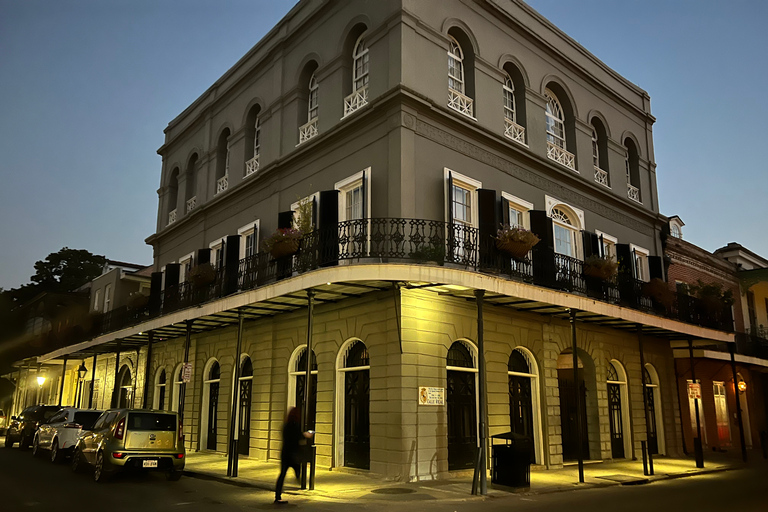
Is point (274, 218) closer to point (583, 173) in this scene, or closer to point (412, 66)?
point (412, 66)

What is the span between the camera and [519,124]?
1689 centimetres

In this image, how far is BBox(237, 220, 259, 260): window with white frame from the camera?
17758 mm

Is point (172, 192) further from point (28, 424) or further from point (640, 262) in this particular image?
point (640, 262)

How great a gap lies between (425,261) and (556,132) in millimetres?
8517

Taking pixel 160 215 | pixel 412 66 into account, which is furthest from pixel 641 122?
pixel 160 215

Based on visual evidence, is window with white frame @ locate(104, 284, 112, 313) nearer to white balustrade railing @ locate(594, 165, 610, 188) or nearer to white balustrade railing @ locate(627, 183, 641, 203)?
white balustrade railing @ locate(594, 165, 610, 188)

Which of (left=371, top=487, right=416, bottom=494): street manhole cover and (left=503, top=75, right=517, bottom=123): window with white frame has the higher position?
(left=503, top=75, right=517, bottom=123): window with white frame

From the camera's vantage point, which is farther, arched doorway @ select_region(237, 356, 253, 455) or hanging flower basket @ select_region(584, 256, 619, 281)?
arched doorway @ select_region(237, 356, 253, 455)

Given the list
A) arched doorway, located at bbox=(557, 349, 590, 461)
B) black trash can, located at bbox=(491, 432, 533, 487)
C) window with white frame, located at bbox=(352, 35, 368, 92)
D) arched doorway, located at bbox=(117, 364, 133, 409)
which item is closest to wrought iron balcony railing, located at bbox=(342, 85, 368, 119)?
window with white frame, located at bbox=(352, 35, 368, 92)

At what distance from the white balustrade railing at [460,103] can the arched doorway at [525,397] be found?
19.6 feet

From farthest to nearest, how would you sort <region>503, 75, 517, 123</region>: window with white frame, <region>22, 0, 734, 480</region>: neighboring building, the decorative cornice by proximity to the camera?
<region>503, 75, 517, 123</region>: window with white frame
the decorative cornice
<region>22, 0, 734, 480</region>: neighboring building

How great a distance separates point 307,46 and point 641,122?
12.3 metres

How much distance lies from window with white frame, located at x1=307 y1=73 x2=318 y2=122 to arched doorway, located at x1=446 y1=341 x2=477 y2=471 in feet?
24.8

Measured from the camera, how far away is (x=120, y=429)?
38.4 ft
